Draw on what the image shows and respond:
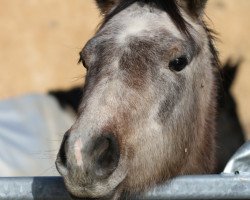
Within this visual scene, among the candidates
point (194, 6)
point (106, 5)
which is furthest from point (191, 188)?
point (106, 5)

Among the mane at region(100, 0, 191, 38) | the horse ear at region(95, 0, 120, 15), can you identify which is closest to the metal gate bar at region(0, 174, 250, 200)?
the mane at region(100, 0, 191, 38)

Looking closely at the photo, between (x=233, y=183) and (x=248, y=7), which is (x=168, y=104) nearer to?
(x=233, y=183)

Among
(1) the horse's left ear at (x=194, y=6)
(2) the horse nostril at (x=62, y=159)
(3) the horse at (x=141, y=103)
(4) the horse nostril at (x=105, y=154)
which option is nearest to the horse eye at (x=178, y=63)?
(3) the horse at (x=141, y=103)

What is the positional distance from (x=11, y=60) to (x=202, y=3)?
3.09 m

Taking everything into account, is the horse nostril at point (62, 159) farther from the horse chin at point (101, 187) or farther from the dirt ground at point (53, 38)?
the dirt ground at point (53, 38)

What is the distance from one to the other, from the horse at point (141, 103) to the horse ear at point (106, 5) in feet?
0.11

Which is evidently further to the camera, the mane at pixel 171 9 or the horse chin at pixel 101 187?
the mane at pixel 171 9

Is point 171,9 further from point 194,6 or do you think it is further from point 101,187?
point 101,187

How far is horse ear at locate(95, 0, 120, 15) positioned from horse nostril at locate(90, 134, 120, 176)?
1174 mm

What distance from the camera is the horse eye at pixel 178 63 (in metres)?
2.89

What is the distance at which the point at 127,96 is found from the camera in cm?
264

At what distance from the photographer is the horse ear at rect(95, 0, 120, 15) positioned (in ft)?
11.3

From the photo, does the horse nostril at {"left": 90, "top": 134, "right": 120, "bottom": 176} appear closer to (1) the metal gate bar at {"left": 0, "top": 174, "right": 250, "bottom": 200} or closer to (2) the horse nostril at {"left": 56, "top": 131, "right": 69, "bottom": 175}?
(2) the horse nostril at {"left": 56, "top": 131, "right": 69, "bottom": 175}

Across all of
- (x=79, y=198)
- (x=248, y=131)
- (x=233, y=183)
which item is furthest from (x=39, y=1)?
(x=233, y=183)
